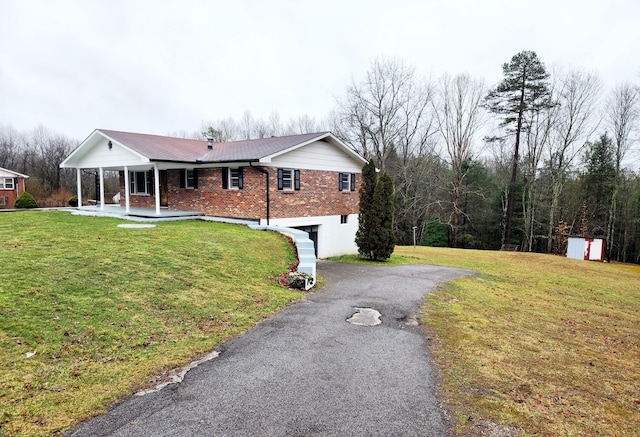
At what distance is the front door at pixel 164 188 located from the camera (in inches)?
741

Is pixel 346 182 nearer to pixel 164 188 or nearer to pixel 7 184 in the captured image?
pixel 164 188

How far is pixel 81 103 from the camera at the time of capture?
5294cm

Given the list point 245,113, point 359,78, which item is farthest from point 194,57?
point 245,113

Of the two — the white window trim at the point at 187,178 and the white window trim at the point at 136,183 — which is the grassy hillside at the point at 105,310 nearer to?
the white window trim at the point at 187,178

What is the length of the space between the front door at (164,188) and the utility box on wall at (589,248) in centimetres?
2734

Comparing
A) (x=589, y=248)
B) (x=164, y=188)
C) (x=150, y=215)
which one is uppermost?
(x=164, y=188)

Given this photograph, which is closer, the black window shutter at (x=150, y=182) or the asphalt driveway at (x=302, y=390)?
the asphalt driveway at (x=302, y=390)

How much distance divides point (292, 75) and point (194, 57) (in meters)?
13.1

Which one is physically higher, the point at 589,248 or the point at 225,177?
the point at 225,177

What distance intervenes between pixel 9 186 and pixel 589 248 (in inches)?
1966

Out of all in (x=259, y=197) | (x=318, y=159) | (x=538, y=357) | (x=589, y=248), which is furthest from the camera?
(x=589, y=248)

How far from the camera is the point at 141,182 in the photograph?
20734 millimetres

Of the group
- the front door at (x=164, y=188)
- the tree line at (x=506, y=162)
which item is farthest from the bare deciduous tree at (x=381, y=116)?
the front door at (x=164, y=188)

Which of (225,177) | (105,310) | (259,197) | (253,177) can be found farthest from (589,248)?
Answer: (105,310)
